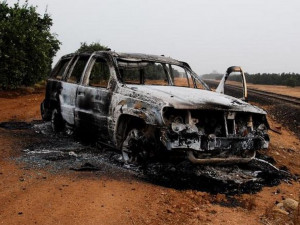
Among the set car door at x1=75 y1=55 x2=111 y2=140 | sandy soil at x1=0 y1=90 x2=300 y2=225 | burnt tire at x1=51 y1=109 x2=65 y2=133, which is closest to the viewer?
sandy soil at x1=0 y1=90 x2=300 y2=225

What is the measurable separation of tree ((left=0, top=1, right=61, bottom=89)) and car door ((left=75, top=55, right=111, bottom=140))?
10.2 meters

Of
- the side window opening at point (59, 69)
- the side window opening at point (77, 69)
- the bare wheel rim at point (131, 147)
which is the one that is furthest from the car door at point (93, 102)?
the side window opening at point (59, 69)

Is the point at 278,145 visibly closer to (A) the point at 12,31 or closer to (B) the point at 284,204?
(B) the point at 284,204

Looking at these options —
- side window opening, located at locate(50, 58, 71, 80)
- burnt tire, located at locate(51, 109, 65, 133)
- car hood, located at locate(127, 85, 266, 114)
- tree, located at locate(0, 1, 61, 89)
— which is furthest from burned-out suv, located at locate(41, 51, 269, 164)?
tree, located at locate(0, 1, 61, 89)

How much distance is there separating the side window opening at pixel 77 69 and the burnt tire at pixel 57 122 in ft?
2.63

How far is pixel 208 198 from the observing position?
4.52 m

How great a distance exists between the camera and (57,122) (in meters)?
7.80

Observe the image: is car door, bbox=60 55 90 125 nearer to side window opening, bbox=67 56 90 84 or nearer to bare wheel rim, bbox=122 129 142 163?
side window opening, bbox=67 56 90 84

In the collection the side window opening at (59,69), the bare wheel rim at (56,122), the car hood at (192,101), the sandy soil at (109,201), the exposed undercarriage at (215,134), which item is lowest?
the sandy soil at (109,201)

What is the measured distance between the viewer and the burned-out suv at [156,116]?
4.95 metres

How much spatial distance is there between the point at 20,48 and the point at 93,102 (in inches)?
451

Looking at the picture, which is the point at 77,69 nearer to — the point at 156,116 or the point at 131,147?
the point at 131,147

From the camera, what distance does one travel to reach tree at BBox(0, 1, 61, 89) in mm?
15859

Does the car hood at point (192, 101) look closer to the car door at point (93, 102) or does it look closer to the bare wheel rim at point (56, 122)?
the car door at point (93, 102)
